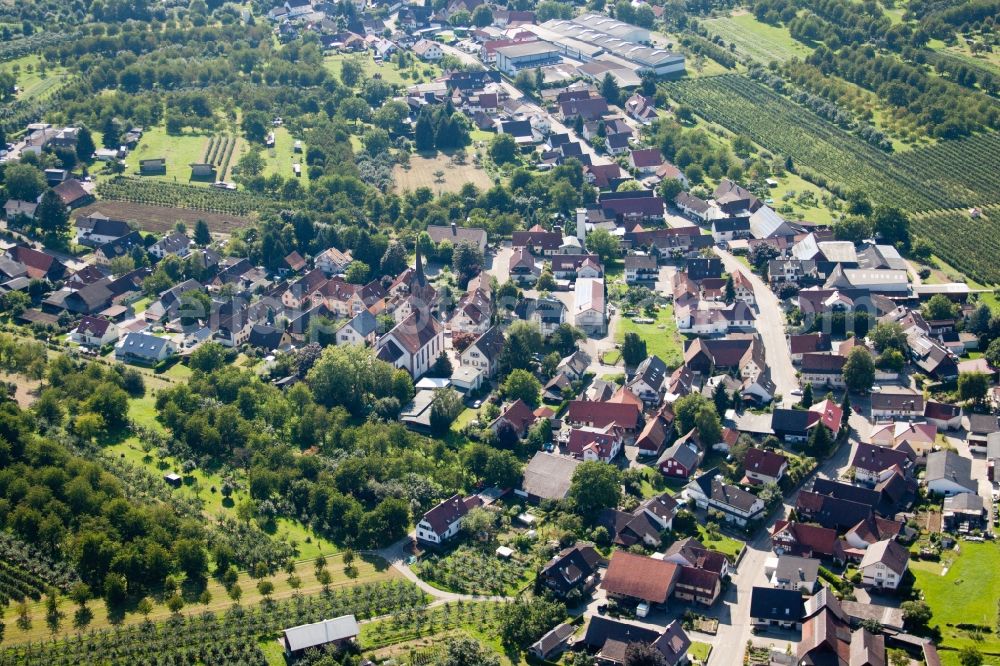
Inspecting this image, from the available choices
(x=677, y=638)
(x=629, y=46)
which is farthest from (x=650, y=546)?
(x=629, y=46)

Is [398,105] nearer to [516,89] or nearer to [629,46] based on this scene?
[516,89]

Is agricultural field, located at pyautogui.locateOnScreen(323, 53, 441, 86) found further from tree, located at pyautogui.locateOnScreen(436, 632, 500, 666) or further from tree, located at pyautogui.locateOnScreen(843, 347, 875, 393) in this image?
tree, located at pyautogui.locateOnScreen(436, 632, 500, 666)

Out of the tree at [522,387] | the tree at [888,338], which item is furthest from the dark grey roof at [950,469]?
the tree at [522,387]

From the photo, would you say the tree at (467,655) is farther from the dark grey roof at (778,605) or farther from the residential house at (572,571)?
the dark grey roof at (778,605)

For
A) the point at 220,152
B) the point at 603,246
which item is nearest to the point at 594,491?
the point at 603,246

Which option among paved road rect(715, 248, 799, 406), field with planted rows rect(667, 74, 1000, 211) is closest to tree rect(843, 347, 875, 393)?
paved road rect(715, 248, 799, 406)

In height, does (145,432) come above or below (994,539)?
below
